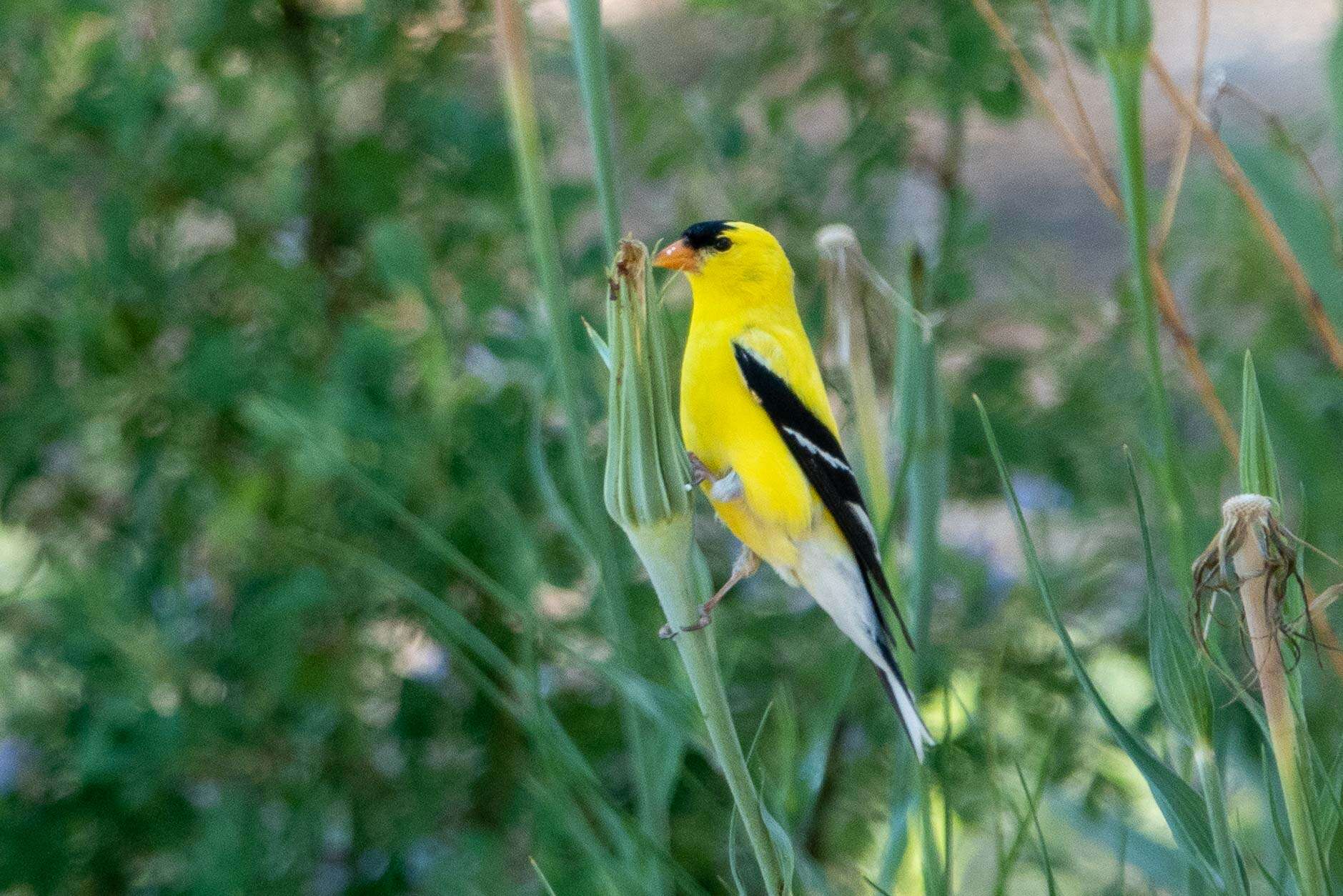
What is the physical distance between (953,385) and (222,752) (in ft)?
1.62

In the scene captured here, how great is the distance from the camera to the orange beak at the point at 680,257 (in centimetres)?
34

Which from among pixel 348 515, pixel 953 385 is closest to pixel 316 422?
pixel 348 515

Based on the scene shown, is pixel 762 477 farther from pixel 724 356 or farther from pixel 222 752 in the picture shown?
pixel 222 752

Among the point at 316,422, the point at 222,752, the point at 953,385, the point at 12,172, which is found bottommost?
the point at 222,752

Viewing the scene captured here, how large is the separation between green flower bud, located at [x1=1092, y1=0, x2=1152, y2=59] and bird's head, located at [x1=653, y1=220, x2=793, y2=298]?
0.30ft

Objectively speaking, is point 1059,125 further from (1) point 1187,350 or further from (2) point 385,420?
(2) point 385,420

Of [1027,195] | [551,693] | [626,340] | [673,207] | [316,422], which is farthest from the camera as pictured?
[1027,195]

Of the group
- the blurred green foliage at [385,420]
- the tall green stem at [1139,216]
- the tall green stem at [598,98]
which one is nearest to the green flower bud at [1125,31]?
the tall green stem at [1139,216]

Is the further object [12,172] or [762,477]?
[12,172]

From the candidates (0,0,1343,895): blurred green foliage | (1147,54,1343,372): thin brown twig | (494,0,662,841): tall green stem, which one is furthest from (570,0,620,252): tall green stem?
(0,0,1343,895): blurred green foliage

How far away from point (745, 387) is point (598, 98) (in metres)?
0.12

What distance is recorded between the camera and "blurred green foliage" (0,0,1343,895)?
715 mm

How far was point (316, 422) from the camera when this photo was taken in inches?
24.8

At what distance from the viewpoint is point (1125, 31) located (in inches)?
10.7
